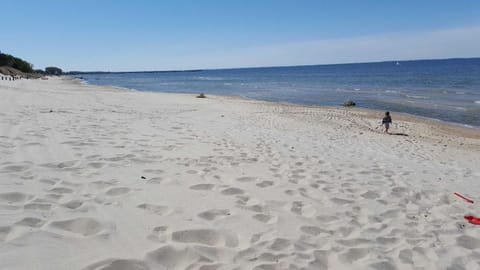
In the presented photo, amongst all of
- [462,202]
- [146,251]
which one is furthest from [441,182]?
[146,251]

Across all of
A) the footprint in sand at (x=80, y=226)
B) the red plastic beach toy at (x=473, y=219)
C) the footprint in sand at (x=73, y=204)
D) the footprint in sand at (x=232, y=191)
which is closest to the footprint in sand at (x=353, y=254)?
the footprint in sand at (x=232, y=191)

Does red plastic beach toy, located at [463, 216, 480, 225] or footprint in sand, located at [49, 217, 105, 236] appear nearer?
footprint in sand, located at [49, 217, 105, 236]

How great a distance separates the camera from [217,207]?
3900mm

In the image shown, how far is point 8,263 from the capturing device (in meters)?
2.39

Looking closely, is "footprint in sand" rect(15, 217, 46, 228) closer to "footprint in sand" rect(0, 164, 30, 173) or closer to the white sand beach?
the white sand beach

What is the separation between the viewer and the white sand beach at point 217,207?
2836mm

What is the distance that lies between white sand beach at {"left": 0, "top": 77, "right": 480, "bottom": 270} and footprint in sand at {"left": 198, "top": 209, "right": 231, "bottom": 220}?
2 centimetres

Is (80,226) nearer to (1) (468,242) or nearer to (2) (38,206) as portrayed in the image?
(2) (38,206)

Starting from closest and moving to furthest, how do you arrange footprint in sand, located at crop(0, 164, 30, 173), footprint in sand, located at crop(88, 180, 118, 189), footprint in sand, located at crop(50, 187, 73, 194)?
footprint in sand, located at crop(50, 187, 73, 194), footprint in sand, located at crop(88, 180, 118, 189), footprint in sand, located at crop(0, 164, 30, 173)

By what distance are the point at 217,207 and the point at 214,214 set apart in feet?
0.64

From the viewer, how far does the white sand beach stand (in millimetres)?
2836

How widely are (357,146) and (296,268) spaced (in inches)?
267

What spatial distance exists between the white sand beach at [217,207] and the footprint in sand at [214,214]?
0.07ft

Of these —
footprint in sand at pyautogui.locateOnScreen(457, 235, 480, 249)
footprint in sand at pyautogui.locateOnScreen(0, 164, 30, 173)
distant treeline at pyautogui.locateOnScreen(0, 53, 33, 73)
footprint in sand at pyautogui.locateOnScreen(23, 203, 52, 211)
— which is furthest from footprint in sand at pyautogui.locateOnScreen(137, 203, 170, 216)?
distant treeline at pyautogui.locateOnScreen(0, 53, 33, 73)
